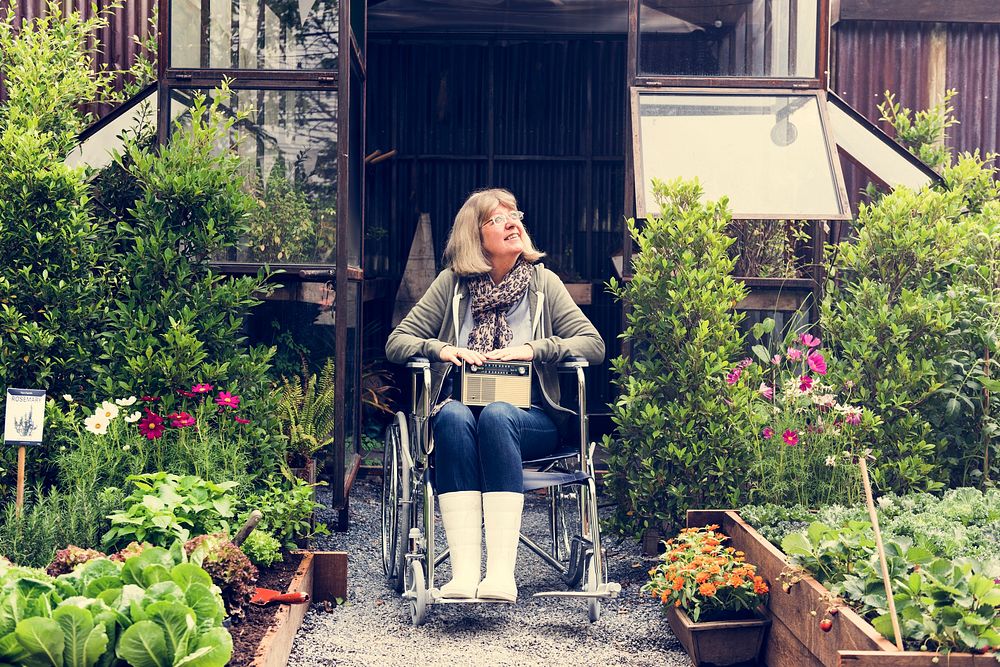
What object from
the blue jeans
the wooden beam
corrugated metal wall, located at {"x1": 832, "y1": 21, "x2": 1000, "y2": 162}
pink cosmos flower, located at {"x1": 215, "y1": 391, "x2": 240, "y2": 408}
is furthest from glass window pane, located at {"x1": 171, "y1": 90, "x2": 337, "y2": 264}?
the wooden beam

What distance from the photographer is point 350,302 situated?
4957 millimetres

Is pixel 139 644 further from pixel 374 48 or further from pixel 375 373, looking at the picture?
pixel 374 48

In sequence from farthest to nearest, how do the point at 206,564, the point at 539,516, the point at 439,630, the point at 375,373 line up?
the point at 375,373
the point at 539,516
the point at 439,630
the point at 206,564

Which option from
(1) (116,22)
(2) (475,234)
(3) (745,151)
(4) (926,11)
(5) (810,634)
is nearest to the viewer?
(5) (810,634)

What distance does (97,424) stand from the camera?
365 cm

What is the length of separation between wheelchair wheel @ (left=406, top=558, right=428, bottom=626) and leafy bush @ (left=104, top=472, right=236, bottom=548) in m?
0.64

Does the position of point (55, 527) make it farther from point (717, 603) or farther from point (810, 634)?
point (810, 634)

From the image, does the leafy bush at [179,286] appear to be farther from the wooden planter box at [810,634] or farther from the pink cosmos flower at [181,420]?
the wooden planter box at [810,634]

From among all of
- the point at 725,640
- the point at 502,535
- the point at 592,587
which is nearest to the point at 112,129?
the point at 502,535

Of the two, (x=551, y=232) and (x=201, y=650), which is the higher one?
(x=551, y=232)

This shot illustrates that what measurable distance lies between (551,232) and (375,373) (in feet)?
5.62

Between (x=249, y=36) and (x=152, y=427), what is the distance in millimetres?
1844

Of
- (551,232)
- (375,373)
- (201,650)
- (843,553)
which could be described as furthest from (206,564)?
(551,232)

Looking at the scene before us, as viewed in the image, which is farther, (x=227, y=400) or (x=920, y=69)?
(x=920, y=69)
